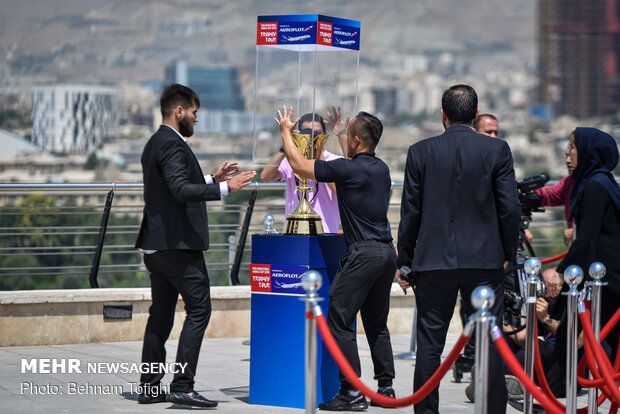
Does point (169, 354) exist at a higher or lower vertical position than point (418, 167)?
lower

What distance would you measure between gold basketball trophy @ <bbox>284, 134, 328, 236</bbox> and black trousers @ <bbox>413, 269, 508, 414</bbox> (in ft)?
3.66

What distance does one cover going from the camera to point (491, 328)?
4.11 metres

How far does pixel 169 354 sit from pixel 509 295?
8.88 ft

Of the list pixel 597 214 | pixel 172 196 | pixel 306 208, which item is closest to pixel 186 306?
pixel 172 196

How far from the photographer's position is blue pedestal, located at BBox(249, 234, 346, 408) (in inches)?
229

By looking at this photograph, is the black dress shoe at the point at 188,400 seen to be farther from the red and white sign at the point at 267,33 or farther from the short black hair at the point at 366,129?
the red and white sign at the point at 267,33

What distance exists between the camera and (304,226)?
19.4 ft

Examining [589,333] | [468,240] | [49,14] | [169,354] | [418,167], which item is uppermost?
[49,14]

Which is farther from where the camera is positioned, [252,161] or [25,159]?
[25,159]

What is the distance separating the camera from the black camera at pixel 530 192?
7070mm

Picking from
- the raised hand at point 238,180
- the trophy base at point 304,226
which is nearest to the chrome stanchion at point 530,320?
the trophy base at point 304,226

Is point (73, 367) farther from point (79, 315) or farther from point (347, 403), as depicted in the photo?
point (347, 403)

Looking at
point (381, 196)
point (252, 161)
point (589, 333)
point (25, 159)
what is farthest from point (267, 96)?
point (25, 159)

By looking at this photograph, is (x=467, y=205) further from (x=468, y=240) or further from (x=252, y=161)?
(x=252, y=161)
